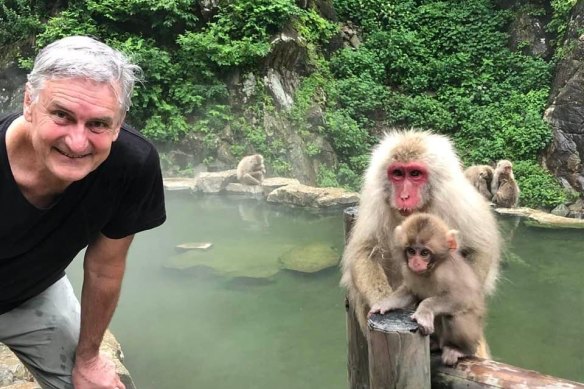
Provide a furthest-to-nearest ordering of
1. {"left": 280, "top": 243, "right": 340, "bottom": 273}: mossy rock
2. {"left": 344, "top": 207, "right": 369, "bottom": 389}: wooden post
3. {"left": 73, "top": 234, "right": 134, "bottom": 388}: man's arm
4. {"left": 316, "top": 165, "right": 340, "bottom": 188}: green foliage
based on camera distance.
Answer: {"left": 316, "top": 165, "right": 340, "bottom": 188}: green foliage
{"left": 280, "top": 243, "right": 340, "bottom": 273}: mossy rock
{"left": 344, "top": 207, "right": 369, "bottom": 389}: wooden post
{"left": 73, "top": 234, "right": 134, "bottom": 388}: man's arm

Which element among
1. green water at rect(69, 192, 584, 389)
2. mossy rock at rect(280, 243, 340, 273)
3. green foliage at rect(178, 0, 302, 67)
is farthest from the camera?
green foliage at rect(178, 0, 302, 67)

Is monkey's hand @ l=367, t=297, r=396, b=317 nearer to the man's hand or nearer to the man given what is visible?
the man

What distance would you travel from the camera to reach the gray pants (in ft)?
6.83

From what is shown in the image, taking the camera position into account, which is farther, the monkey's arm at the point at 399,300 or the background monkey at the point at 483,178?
the background monkey at the point at 483,178

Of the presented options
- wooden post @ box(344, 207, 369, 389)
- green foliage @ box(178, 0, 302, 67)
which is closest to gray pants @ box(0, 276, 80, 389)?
wooden post @ box(344, 207, 369, 389)

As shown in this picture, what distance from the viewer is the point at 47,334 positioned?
6.98 ft

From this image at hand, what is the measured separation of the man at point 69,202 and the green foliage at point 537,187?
31.6ft

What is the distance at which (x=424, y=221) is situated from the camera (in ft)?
7.52

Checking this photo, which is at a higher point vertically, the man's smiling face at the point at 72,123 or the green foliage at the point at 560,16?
the green foliage at the point at 560,16

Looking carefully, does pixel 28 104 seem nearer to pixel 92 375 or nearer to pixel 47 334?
pixel 47 334

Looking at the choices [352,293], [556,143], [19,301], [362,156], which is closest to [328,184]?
[362,156]

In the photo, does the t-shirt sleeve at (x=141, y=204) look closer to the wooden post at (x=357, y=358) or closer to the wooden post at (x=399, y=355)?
the wooden post at (x=399, y=355)

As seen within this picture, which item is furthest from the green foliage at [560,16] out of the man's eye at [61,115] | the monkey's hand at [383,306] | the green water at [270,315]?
the man's eye at [61,115]

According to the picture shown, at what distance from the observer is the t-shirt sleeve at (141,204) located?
189 centimetres
